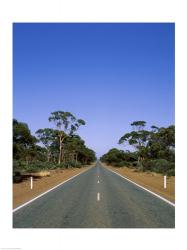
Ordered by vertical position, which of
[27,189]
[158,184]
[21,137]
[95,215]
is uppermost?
[21,137]

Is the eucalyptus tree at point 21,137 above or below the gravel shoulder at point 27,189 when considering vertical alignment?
above

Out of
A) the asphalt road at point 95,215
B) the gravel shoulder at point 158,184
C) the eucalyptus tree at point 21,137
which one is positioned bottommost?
the gravel shoulder at point 158,184

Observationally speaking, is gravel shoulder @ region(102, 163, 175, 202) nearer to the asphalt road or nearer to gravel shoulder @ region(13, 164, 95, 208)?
the asphalt road

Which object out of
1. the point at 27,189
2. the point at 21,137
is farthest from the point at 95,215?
the point at 21,137

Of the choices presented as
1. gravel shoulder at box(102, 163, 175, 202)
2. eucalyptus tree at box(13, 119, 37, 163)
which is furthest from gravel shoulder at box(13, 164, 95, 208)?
gravel shoulder at box(102, 163, 175, 202)

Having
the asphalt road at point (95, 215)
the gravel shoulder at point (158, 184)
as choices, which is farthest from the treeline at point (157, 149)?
the asphalt road at point (95, 215)

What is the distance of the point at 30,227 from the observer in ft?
32.0

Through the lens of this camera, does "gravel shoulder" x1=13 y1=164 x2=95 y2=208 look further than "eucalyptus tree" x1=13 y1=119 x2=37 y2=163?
No

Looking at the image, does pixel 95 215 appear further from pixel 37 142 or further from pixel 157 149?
pixel 157 149

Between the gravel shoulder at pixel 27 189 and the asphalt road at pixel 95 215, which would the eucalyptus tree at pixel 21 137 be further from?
the asphalt road at pixel 95 215
